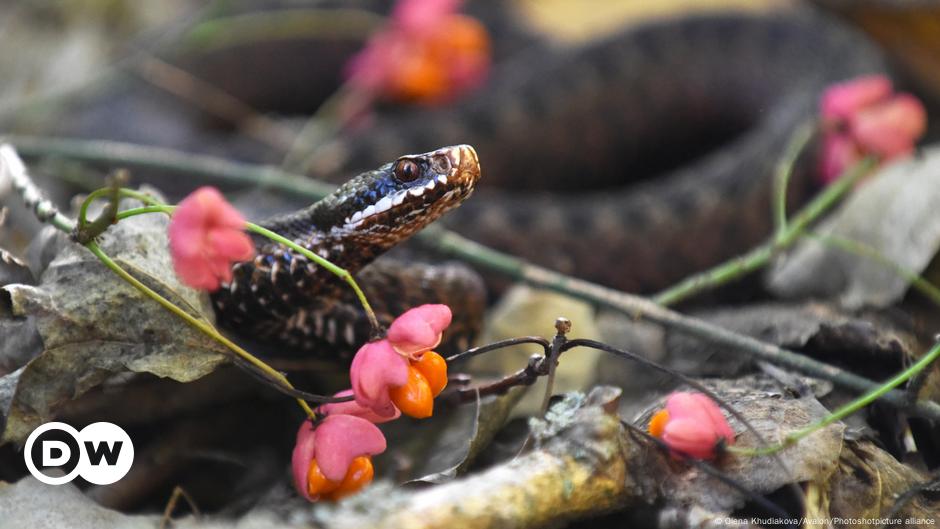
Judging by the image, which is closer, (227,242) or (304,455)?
(227,242)

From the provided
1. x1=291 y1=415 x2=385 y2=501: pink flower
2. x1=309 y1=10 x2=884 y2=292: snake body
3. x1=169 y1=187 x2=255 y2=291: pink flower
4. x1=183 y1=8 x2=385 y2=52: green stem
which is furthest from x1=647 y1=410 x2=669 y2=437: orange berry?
x1=183 y1=8 x2=385 y2=52: green stem

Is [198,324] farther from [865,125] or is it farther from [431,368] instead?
[865,125]

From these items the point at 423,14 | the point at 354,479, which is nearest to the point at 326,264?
the point at 354,479

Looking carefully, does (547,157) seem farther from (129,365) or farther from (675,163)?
(129,365)

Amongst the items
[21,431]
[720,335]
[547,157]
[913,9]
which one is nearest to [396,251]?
[720,335]

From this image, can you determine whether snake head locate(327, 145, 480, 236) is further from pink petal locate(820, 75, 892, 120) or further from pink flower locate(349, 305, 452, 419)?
pink petal locate(820, 75, 892, 120)

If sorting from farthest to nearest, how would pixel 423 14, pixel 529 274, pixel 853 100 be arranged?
pixel 423 14, pixel 853 100, pixel 529 274

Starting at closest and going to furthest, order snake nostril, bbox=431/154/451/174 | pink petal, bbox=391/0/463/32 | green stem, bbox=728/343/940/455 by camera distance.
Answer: green stem, bbox=728/343/940/455 → snake nostril, bbox=431/154/451/174 → pink petal, bbox=391/0/463/32
